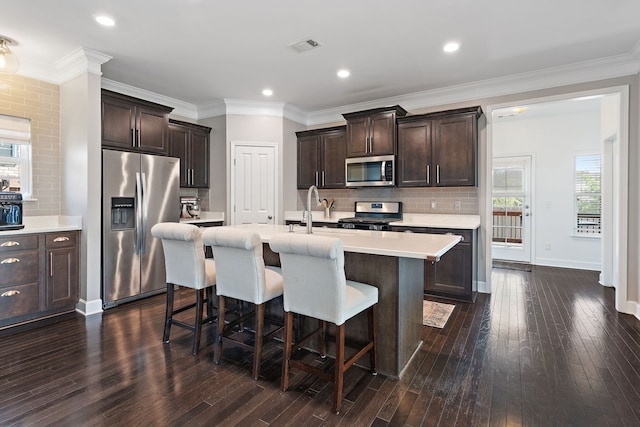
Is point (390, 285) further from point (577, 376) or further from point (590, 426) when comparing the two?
point (577, 376)

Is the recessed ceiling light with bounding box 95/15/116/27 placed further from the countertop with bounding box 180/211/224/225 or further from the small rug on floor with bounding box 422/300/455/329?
Answer: the small rug on floor with bounding box 422/300/455/329

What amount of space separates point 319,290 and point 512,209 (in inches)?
234

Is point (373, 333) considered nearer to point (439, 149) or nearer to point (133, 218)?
point (439, 149)

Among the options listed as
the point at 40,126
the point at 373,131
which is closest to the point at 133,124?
the point at 40,126

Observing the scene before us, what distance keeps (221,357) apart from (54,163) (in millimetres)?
3092

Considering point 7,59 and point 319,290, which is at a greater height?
point 7,59

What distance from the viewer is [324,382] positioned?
2264 mm

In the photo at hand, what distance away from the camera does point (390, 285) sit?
2305mm

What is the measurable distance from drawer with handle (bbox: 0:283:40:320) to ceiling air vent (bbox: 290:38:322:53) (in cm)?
352

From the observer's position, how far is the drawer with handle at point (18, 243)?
3.12 m

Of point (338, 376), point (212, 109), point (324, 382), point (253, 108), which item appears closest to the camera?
point (338, 376)

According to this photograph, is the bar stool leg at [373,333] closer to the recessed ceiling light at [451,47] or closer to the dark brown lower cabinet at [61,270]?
the recessed ceiling light at [451,47]

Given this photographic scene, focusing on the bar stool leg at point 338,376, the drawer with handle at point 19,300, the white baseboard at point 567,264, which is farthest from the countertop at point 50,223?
the white baseboard at point 567,264

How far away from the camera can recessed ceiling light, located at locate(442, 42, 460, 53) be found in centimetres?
328
